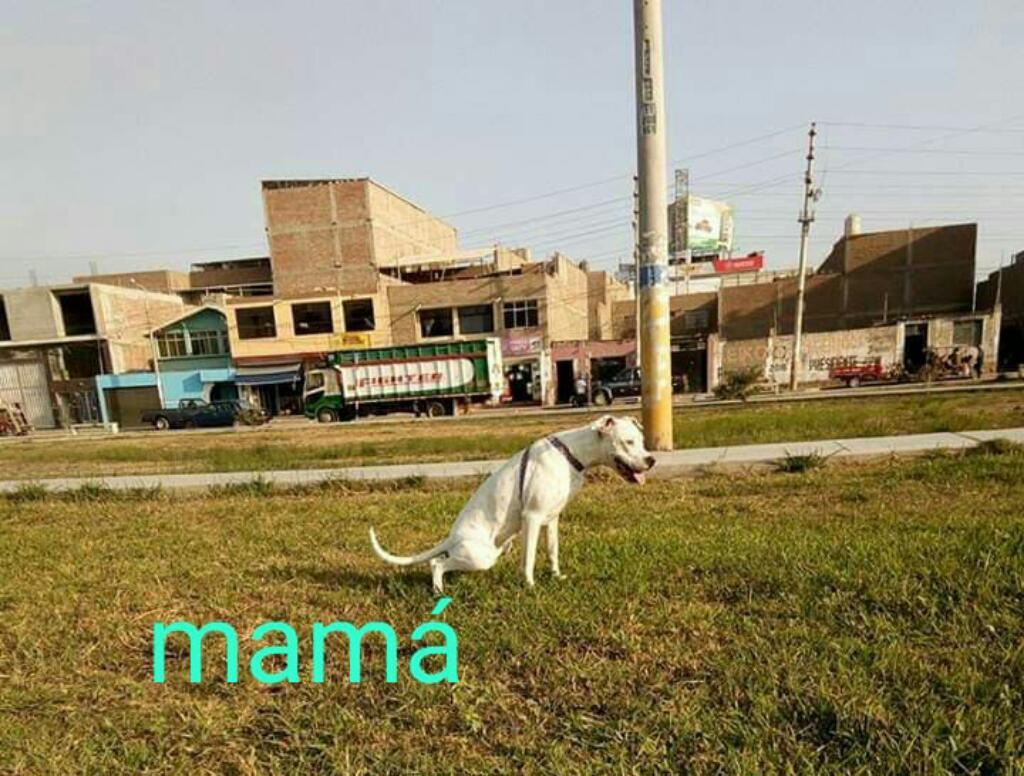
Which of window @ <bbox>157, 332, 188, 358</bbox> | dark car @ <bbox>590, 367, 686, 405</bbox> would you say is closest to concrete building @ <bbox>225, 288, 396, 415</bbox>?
window @ <bbox>157, 332, 188, 358</bbox>

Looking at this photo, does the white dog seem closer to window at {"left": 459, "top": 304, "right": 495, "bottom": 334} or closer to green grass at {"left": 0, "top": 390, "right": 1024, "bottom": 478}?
green grass at {"left": 0, "top": 390, "right": 1024, "bottom": 478}

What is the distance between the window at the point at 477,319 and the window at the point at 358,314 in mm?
6035

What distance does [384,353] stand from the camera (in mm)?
26547

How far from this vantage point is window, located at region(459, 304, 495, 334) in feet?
112

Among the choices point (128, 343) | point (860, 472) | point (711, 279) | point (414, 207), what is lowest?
point (860, 472)

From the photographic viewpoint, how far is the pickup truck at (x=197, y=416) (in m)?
30.0

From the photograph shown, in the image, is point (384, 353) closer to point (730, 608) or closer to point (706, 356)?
point (706, 356)

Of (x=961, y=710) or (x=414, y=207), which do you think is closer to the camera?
(x=961, y=710)

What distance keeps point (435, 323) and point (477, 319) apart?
3191 millimetres

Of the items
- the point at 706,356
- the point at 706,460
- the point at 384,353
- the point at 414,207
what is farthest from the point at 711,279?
the point at 706,460

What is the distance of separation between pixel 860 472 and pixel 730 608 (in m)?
4.78

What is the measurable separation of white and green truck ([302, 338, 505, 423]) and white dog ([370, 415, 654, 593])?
2283cm

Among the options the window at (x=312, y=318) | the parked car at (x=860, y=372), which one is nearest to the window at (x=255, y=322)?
the window at (x=312, y=318)

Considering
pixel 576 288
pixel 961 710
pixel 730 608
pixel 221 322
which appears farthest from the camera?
pixel 576 288
